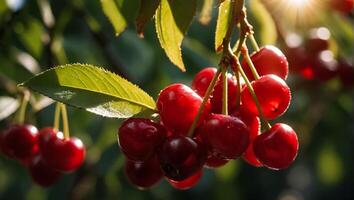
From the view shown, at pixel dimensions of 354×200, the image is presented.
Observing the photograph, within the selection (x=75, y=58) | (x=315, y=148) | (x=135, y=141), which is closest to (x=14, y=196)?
(x=315, y=148)

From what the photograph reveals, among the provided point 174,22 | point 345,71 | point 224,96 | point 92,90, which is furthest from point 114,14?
point 345,71

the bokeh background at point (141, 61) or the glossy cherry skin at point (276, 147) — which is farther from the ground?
the glossy cherry skin at point (276, 147)

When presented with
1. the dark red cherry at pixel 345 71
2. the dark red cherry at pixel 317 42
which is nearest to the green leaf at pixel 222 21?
the dark red cherry at pixel 317 42

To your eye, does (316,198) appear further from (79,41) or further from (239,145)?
(239,145)

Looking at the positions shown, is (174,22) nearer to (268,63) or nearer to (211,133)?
(268,63)

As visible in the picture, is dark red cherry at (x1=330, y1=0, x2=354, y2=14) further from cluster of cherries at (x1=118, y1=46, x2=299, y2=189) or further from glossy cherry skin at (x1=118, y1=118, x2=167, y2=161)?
glossy cherry skin at (x1=118, y1=118, x2=167, y2=161)

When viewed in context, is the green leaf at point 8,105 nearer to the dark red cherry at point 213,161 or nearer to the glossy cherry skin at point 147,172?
the glossy cherry skin at point 147,172

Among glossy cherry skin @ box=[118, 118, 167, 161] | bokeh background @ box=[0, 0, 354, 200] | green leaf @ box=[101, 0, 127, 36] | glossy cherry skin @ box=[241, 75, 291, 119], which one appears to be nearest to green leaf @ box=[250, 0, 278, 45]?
bokeh background @ box=[0, 0, 354, 200]
